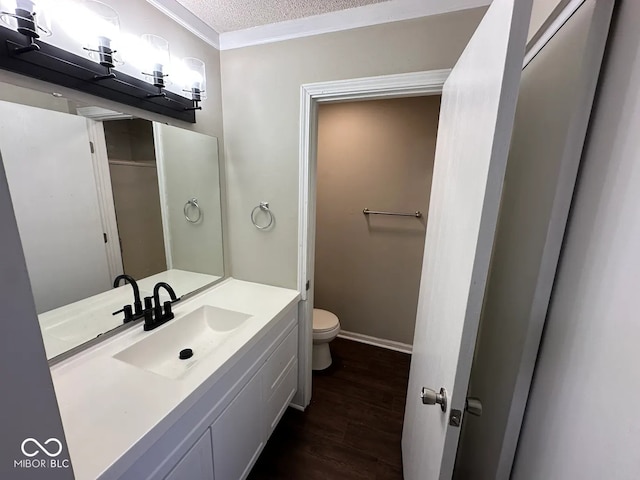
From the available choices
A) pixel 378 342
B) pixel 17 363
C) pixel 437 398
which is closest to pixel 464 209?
pixel 437 398

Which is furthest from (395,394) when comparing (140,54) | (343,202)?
(140,54)

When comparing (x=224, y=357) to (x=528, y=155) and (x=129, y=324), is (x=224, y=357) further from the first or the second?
(x=528, y=155)

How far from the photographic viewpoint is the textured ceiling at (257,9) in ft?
4.00

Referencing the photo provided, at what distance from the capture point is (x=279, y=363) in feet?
4.90

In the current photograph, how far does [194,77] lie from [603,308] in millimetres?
1726

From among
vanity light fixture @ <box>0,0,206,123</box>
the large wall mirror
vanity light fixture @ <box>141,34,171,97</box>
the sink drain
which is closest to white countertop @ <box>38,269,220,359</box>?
the large wall mirror

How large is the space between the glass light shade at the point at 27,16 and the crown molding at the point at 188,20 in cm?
51

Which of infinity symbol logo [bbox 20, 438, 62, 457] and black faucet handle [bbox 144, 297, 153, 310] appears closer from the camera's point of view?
infinity symbol logo [bbox 20, 438, 62, 457]

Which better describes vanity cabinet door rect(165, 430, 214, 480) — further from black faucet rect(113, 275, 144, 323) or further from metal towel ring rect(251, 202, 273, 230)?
metal towel ring rect(251, 202, 273, 230)

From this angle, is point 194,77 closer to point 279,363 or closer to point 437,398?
point 279,363

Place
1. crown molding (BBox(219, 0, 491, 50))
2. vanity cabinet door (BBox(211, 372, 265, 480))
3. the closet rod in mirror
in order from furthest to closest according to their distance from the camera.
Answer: the closet rod in mirror < crown molding (BBox(219, 0, 491, 50)) < vanity cabinet door (BBox(211, 372, 265, 480))

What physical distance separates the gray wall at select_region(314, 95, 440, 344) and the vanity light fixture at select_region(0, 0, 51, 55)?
1750 millimetres

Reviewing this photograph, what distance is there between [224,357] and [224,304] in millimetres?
503

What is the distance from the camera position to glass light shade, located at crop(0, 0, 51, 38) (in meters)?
0.75
